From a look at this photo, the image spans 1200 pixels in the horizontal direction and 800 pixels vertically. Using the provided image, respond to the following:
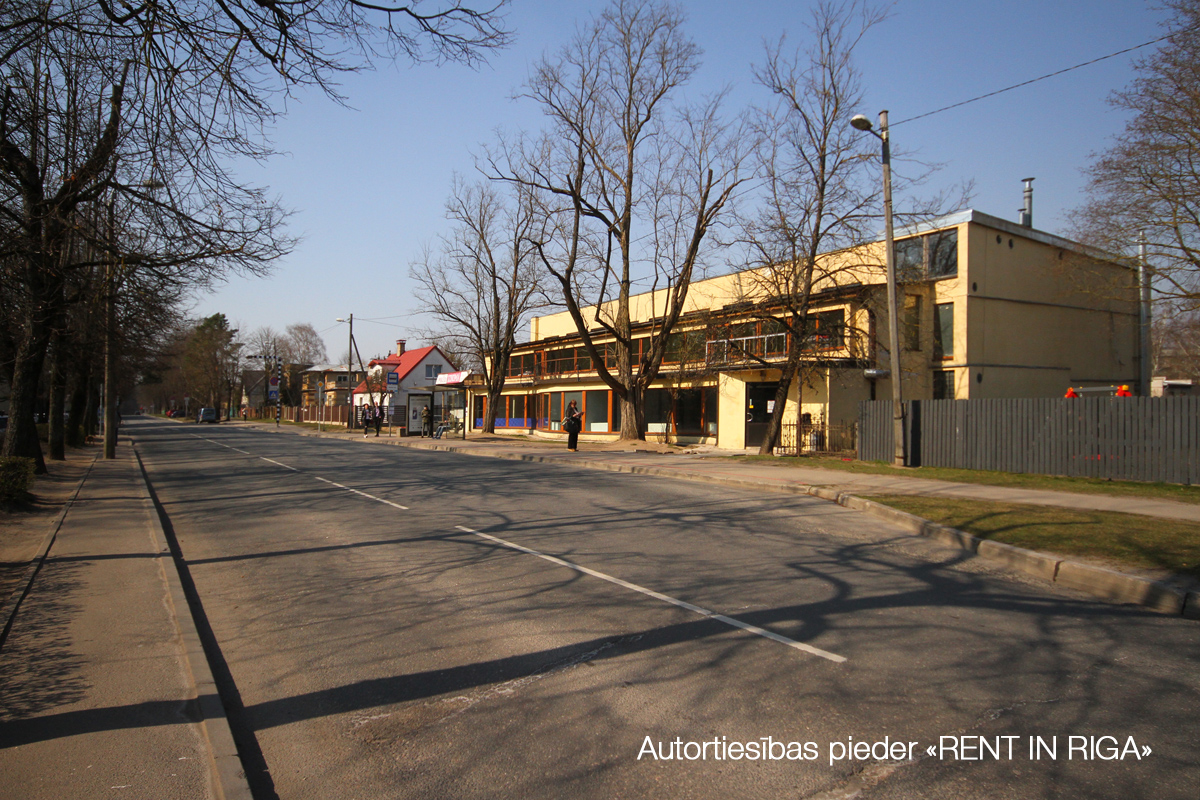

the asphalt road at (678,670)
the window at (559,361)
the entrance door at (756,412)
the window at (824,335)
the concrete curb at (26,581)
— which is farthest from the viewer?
the window at (559,361)

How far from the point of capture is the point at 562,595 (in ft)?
21.2

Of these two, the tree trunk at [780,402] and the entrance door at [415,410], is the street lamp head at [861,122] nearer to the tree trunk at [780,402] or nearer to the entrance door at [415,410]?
the tree trunk at [780,402]

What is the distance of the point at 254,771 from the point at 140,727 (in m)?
0.82

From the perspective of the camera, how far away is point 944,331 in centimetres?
2628

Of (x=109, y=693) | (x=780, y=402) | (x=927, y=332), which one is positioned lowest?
(x=109, y=693)

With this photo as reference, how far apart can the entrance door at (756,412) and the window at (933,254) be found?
6620 mm

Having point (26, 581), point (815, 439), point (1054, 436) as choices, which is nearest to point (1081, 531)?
point (1054, 436)

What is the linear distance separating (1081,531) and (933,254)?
19.8 metres

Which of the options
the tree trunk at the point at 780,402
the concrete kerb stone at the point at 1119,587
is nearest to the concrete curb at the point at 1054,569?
the concrete kerb stone at the point at 1119,587

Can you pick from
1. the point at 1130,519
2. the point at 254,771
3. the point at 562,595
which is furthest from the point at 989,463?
the point at 254,771

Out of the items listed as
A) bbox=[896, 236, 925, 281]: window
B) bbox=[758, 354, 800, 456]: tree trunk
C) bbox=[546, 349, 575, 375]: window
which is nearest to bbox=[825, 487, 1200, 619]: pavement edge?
bbox=[758, 354, 800, 456]: tree trunk

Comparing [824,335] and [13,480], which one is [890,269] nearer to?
[824,335]

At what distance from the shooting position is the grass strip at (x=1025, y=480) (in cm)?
1331

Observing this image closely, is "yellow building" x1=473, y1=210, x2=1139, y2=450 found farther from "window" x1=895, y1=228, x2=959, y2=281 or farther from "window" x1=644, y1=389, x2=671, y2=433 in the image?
"window" x1=644, y1=389, x2=671, y2=433
